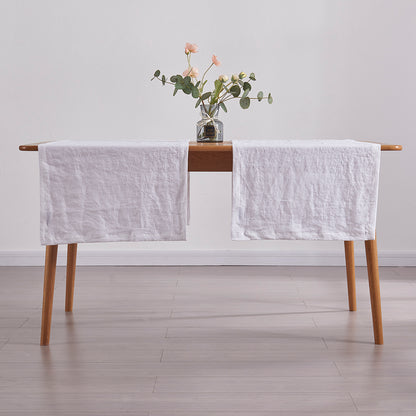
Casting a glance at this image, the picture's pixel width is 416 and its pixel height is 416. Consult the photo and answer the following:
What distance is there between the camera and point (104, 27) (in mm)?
3012

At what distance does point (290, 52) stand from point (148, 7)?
743 mm

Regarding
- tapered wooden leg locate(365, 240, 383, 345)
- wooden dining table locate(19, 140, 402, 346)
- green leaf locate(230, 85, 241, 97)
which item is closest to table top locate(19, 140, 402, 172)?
wooden dining table locate(19, 140, 402, 346)

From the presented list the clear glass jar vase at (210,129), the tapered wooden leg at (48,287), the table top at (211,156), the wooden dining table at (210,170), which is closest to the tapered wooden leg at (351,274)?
the wooden dining table at (210,170)

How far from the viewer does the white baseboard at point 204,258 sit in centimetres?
310

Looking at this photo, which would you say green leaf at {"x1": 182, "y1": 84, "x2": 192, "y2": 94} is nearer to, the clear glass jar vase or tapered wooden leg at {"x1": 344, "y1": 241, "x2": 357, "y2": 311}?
the clear glass jar vase

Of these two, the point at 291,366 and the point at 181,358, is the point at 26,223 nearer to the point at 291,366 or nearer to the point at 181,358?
the point at 181,358

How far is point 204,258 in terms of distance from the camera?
3119 mm

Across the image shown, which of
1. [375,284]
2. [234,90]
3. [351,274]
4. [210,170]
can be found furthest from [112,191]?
[351,274]

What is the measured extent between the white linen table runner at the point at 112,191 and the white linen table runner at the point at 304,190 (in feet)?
0.63

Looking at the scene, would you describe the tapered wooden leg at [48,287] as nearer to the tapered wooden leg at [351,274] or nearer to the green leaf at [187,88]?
the green leaf at [187,88]

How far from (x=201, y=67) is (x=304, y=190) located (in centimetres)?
142

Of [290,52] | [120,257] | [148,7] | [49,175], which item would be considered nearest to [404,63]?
[290,52]

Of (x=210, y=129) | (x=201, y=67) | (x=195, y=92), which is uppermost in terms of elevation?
(x=201, y=67)

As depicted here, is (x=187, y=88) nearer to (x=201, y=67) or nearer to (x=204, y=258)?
(x=201, y=67)
